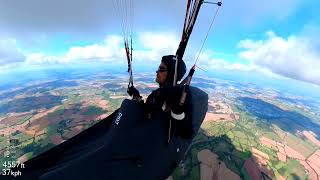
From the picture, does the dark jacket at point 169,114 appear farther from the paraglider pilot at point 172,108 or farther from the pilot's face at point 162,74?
the pilot's face at point 162,74

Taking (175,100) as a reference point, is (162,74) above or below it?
above

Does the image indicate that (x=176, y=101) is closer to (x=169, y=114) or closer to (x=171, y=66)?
(x=169, y=114)

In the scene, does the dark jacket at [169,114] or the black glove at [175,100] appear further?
the dark jacket at [169,114]

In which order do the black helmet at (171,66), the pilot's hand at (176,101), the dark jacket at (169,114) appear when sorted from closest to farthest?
1. the pilot's hand at (176,101)
2. the dark jacket at (169,114)
3. the black helmet at (171,66)

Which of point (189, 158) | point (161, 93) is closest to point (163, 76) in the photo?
point (161, 93)

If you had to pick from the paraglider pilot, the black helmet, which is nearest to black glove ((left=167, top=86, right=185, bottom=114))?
the paraglider pilot

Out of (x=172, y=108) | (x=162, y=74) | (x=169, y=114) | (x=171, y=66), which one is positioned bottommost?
(x=169, y=114)

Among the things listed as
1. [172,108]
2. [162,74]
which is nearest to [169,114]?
[172,108]

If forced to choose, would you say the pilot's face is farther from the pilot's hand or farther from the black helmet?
the pilot's hand

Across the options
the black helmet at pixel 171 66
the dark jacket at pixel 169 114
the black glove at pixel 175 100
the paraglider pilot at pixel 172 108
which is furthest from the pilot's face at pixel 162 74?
the black glove at pixel 175 100

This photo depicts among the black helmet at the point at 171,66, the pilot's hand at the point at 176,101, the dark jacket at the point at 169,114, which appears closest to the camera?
the pilot's hand at the point at 176,101

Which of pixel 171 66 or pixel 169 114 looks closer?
pixel 169 114
